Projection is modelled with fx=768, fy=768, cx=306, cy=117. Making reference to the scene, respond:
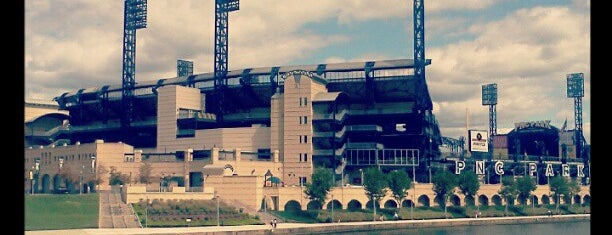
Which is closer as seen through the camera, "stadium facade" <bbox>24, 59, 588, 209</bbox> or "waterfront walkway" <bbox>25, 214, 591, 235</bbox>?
"waterfront walkway" <bbox>25, 214, 591, 235</bbox>

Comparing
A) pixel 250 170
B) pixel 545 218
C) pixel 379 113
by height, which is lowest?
pixel 545 218

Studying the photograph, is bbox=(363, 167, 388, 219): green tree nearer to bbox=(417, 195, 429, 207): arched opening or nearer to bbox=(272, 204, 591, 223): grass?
bbox=(272, 204, 591, 223): grass

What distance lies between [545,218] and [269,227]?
82711 mm

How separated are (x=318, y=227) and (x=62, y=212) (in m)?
43.8

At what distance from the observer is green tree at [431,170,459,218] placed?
6914 inches

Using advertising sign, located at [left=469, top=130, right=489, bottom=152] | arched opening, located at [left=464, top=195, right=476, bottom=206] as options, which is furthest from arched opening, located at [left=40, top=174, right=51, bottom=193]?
advertising sign, located at [left=469, top=130, right=489, bottom=152]

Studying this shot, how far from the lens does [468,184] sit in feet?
595

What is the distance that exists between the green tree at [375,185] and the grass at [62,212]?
55186 mm

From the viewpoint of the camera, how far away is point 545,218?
181875 millimetres

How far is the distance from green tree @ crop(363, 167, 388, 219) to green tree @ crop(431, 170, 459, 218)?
1823cm

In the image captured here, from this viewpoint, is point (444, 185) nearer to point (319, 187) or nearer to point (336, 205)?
point (336, 205)

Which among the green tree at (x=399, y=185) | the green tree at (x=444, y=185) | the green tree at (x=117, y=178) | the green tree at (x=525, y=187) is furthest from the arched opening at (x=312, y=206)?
the green tree at (x=525, y=187)
